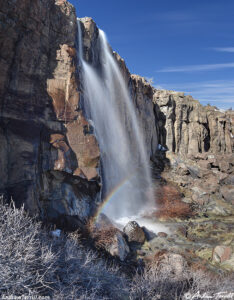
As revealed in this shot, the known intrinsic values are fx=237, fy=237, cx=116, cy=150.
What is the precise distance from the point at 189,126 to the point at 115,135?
53.0 ft

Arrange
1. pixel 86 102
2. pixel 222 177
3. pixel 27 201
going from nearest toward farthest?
pixel 27 201
pixel 86 102
pixel 222 177

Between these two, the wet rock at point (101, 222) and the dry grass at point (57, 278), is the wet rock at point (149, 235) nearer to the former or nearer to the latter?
the wet rock at point (101, 222)

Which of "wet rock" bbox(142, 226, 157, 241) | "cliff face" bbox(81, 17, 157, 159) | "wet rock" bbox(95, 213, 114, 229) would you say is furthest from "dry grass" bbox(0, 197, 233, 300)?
"cliff face" bbox(81, 17, 157, 159)

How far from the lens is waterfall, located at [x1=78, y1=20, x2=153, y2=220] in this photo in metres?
14.0

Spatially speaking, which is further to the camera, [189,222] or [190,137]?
[190,137]

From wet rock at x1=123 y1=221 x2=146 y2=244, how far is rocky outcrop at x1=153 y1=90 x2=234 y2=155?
18777mm

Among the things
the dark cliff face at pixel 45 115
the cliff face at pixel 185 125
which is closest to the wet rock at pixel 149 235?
the dark cliff face at pixel 45 115

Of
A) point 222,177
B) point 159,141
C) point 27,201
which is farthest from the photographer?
point 159,141

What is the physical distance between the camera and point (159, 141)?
29453 millimetres

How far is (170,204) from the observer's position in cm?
1689

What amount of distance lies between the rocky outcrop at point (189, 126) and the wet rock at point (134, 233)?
1878 cm

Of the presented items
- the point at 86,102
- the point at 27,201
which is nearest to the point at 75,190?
the point at 27,201

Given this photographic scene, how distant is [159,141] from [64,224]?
70.7ft

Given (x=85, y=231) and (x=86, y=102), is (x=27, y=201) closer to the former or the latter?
(x=85, y=231)
